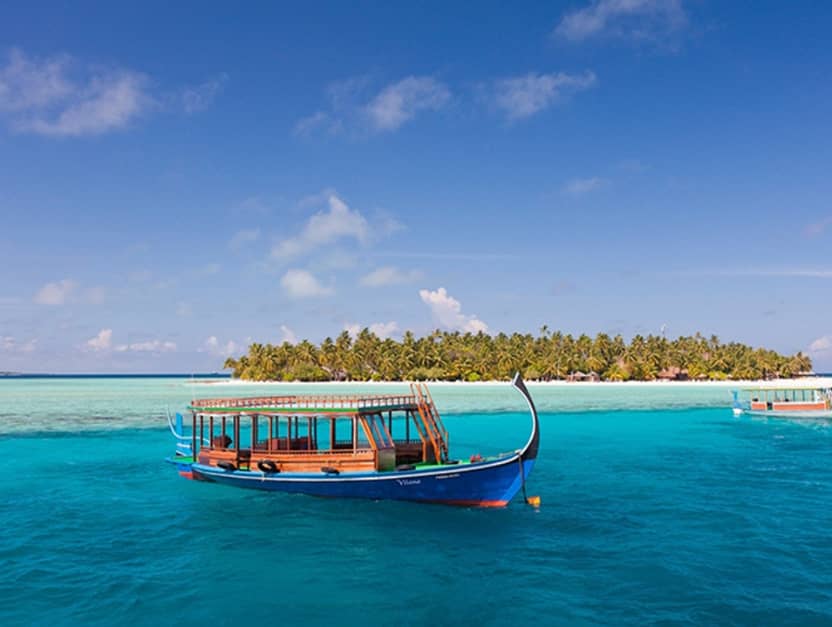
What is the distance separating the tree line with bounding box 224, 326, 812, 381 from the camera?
143m

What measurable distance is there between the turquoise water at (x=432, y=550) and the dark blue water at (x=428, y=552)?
71mm

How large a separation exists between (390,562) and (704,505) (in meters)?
12.9

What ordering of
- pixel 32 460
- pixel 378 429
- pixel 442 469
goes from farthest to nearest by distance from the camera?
pixel 32 460, pixel 378 429, pixel 442 469

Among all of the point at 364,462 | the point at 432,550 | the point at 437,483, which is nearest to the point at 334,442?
the point at 364,462

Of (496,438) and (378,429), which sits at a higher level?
(378,429)

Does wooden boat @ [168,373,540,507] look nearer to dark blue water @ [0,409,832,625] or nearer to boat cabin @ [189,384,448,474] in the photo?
boat cabin @ [189,384,448,474]

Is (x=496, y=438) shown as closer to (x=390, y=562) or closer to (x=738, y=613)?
(x=390, y=562)

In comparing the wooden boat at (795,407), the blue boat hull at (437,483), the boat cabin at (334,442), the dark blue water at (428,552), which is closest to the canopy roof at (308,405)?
the boat cabin at (334,442)

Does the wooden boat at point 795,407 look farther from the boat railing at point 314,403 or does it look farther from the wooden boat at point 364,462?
the boat railing at point 314,403

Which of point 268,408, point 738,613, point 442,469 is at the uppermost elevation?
point 268,408

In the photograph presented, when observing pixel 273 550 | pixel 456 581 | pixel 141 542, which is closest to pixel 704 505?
pixel 456 581

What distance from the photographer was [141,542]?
19562 millimetres

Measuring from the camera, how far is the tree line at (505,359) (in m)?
143

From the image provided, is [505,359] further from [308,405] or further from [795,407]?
[308,405]
